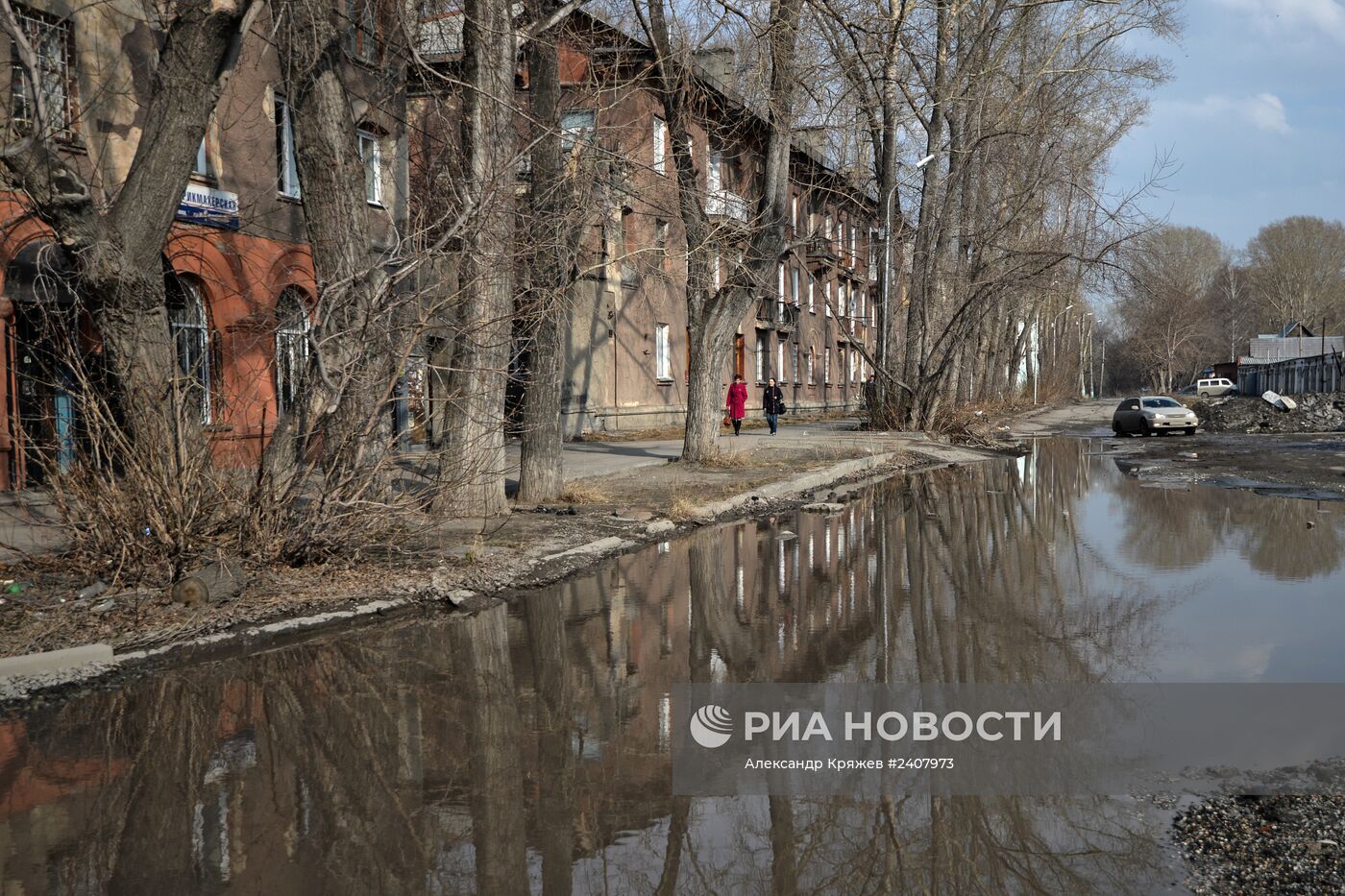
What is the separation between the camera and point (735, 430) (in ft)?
90.5

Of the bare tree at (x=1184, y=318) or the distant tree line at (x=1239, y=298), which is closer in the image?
the bare tree at (x=1184, y=318)

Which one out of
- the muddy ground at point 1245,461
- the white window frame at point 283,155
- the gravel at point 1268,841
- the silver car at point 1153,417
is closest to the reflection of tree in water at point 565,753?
the gravel at point 1268,841

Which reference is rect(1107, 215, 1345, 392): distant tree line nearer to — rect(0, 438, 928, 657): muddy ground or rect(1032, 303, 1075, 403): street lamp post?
rect(1032, 303, 1075, 403): street lamp post

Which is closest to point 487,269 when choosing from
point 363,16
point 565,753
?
point 363,16

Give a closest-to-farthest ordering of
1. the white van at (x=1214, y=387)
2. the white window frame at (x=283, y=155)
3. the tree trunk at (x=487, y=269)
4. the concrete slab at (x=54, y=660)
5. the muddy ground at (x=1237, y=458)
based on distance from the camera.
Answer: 1. the concrete slab at (x=54, y=660)
2. the tree trunk at (x=487, y=269)
3. the muddy ground at (x=1237, y=458)
4. the white window frame at (x=283, y=155)
5. the white van at (x=1214, y=387)

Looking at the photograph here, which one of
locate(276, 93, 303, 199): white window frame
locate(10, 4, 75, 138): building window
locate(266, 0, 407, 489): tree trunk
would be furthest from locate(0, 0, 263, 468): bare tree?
locate(276, 93, 303, 199): white window frame

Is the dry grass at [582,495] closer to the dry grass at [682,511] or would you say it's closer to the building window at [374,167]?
the dry grass at [682,511]

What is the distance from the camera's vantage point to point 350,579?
879cm

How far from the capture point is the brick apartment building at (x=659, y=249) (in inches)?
555

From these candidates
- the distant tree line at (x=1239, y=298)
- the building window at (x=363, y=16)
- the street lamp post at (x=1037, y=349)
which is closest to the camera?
the building window at (x=363, y=16)

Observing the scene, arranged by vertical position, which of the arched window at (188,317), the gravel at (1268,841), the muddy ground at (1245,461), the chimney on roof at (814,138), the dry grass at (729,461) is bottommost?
the gravel at (1268,841)

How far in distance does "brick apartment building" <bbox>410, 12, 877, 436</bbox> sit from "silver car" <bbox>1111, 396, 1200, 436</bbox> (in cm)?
982

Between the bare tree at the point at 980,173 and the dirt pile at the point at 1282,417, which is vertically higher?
the bare tree at the point at 980,173

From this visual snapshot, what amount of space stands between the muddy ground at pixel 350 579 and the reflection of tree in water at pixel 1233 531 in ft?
17.0
